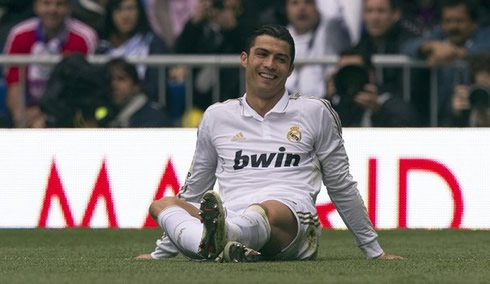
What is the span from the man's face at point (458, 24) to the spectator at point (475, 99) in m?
0.52

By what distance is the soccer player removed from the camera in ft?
26.8

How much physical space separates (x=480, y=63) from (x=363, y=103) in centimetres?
120

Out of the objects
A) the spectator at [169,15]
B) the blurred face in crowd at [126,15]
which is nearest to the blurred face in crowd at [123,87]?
the blurred face in crowd at [126,15]

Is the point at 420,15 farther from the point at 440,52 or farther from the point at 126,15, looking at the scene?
the point at 126,15

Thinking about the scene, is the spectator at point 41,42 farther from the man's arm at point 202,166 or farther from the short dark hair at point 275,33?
the short dark hair at point 275,33

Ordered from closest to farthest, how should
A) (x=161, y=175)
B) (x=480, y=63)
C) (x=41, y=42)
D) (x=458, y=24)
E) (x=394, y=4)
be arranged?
(x=161, y=175) < (x=480, y=63) < (x=458, y=24) < (x=394, y=4) < (x=41, y=42)

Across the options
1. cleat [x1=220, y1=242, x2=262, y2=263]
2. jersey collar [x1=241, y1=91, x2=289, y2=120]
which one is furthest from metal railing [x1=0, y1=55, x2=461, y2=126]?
cleat [x1=220, y1=242, x2=262, y2=263]

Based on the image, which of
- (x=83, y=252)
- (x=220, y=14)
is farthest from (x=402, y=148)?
(x=83, y=252)

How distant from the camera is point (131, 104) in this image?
14.1 metres

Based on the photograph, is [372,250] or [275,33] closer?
[275,33]

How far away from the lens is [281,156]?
829 centimetres

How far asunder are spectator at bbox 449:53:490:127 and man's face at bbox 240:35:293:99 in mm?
5781

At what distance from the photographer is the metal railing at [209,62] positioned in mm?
14398

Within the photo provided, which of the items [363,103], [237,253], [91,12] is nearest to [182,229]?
[237,253]
